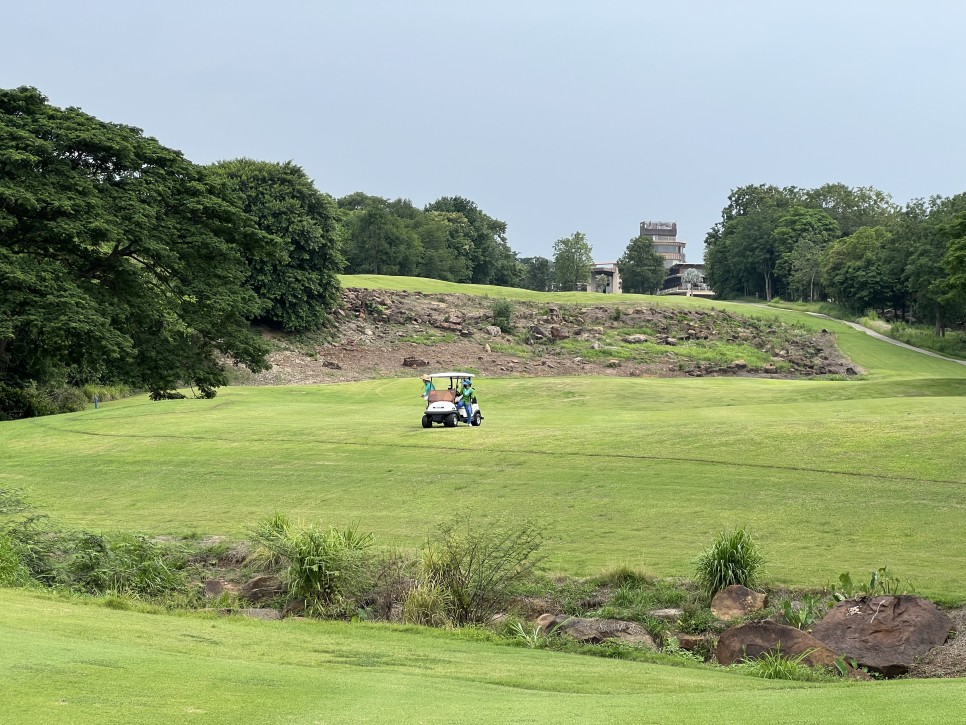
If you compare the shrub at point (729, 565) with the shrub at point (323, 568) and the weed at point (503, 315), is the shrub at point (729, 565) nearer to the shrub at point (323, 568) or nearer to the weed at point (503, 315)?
the shrub at point (323, 568)

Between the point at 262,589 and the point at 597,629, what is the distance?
5.29 meters

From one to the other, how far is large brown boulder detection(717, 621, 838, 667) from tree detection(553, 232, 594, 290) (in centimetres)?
13583

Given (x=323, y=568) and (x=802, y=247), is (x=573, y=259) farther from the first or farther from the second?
(x=323, y=568)

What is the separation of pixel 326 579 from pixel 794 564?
7354mm

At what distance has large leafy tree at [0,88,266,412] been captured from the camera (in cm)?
1755

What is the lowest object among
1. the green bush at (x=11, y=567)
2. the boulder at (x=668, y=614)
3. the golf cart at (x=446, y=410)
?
the boulder at (x=668, y=614)

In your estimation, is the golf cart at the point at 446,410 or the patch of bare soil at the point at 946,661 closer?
the patch of bare soil at the point at 946,661

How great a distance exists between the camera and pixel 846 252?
10638cm

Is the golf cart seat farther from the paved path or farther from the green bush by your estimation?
the paved path

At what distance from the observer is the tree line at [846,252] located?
263 ft

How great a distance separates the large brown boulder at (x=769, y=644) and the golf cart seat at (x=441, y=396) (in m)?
19.6

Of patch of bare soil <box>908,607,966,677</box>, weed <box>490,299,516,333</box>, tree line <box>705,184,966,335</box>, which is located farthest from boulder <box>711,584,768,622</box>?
weed <box>490,299,516,333</box>

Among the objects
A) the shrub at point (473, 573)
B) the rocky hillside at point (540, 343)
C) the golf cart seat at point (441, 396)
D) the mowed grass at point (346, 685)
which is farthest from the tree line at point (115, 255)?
the rocky hillside at point (540, 343)

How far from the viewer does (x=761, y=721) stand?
22.9 ft
